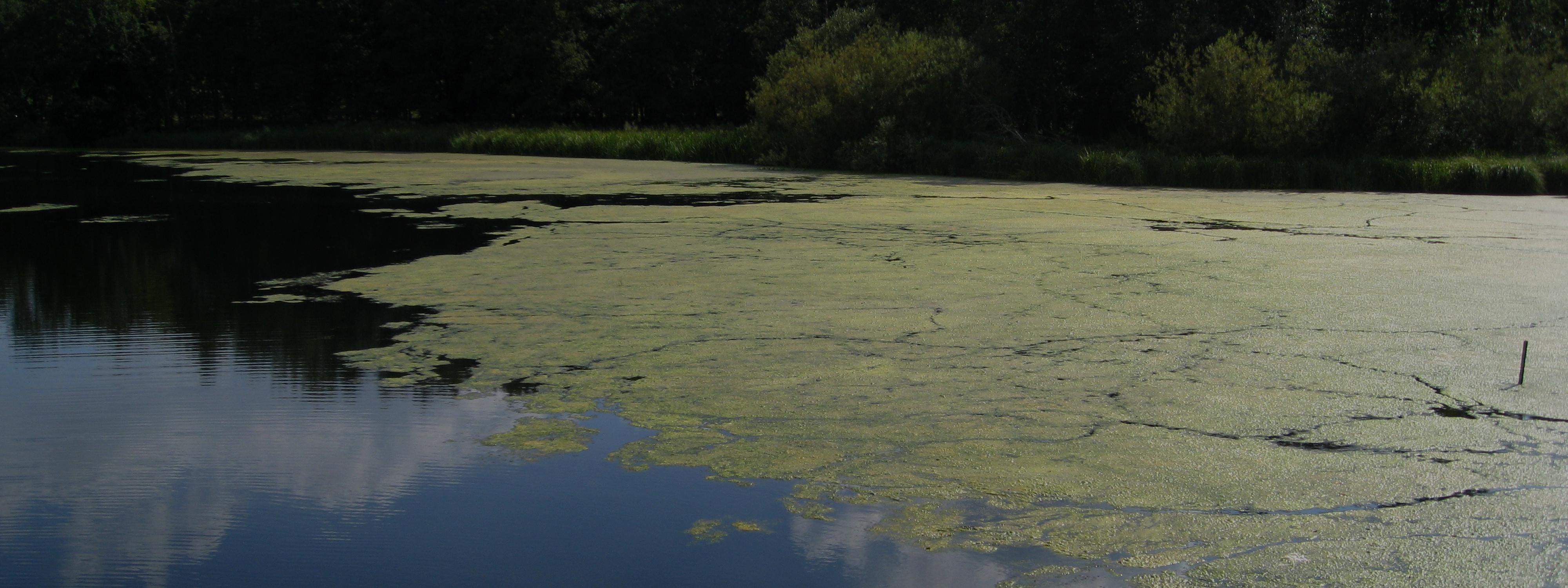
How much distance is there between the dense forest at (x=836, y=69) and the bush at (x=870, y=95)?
1.4 inches

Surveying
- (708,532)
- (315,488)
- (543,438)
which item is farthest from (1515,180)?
(315,488)

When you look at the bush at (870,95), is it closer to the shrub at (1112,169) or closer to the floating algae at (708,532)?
the shrub at (1112,169)

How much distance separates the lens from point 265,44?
3108 centimetres

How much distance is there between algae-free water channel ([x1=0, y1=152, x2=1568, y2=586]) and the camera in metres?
2.53

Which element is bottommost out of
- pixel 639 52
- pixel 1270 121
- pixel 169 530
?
pixel 169 530

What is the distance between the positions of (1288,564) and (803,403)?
5.18ft

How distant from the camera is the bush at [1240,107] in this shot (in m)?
13.7

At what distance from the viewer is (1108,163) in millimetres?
13438

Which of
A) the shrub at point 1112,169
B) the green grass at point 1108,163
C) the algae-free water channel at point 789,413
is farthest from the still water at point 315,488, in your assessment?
the green grass at point 1108,163

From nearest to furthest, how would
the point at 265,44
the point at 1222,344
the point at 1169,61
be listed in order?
the point at 1222,344, the point at 1169,61, the point at 265,44

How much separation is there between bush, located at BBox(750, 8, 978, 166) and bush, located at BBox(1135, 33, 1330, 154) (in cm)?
297

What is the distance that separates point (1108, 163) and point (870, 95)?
380 cm

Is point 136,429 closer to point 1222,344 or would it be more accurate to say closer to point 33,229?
point 1222,344

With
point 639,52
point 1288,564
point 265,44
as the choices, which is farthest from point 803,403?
point 265,44
